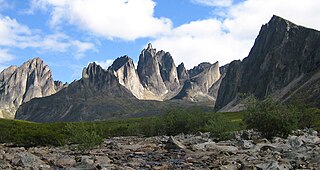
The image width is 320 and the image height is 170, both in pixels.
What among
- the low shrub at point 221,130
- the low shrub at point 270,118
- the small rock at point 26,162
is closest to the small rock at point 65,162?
the small rock at point 26,162

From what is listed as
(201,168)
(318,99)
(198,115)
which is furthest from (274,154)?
(318,99)

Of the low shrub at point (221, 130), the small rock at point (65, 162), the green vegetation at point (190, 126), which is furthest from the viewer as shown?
the low shrub at point (221, 130)

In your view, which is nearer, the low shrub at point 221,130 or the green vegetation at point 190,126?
the green vegetation at point 190,126

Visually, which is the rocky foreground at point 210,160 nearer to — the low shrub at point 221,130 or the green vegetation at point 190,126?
the green vegetation at point 190,126

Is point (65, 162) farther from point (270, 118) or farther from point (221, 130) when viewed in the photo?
point (221, 130)

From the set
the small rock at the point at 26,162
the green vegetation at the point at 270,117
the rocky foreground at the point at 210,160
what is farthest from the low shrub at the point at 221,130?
the small rock at the point at 26,162

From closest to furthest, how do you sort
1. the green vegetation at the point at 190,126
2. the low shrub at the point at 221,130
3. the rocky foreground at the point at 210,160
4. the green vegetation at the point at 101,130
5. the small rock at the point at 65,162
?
1. the rocky foreground at the point at 210,160
2. the small rock at the point at 65,162
3. the green vegetation at the point at 101,130
4. the green vegetation at the point at 190,126
5. the low shrub at the point at 221,130

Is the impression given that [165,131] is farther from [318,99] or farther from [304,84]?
[304,84]

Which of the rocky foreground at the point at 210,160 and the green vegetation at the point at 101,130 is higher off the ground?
the green vegetation at the point at 101,130

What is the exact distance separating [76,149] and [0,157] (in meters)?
12.5

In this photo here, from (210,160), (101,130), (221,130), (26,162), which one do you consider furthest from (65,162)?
(101,130)

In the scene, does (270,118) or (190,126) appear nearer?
(270,118)

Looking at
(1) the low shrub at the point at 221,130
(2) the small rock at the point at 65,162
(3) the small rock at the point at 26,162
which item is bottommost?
(2) the small rock at the point at 65,162

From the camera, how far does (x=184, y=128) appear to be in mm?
67812
